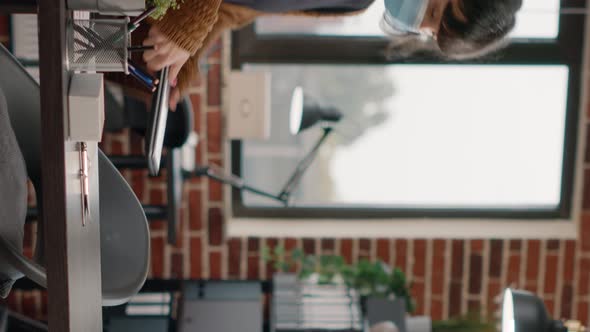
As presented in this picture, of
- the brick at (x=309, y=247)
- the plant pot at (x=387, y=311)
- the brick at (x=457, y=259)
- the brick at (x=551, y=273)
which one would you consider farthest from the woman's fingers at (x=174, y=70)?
the brick at (x=551, y=273)

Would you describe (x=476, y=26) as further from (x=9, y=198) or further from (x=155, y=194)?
(x=155, y=194)

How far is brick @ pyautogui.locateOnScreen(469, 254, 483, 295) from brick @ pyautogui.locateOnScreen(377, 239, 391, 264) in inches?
14.2

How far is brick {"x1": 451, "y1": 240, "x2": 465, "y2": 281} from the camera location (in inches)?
123

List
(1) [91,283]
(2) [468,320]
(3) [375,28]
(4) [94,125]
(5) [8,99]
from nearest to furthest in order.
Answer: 1. (4) [94,125]
2. (1) [91,283]
3. (5) [8,99]
4. (2) [468,320]
5. (3) [375,28]

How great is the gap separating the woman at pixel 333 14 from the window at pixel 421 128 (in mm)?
1298

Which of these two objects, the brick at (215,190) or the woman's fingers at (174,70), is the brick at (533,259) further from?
the woman's fingers at (174,70)

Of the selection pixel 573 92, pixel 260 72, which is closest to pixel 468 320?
pixel 573 92

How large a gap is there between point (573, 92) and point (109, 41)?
248 centimetres

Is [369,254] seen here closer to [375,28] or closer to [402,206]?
[402,206]

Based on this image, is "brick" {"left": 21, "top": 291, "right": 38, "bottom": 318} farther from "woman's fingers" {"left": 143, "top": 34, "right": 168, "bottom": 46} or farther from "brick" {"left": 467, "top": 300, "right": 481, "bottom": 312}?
"woman's fingers" {"left": 143, "top": 34, "right": 168, "bottom": 46}

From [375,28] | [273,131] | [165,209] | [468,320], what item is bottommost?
Answer: [468,320]

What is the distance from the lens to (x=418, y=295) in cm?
318

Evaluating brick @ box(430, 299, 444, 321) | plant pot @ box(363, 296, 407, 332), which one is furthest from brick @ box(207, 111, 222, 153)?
brick @ box(430, 299, 444, 321)

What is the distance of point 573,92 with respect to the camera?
3.15 m
